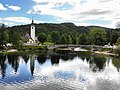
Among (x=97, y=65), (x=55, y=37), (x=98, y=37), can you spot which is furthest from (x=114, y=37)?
→ (x=97, y=65)

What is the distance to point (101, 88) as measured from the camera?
45969 mm

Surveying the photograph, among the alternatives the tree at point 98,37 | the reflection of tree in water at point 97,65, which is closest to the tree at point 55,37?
the tree at point 98,37

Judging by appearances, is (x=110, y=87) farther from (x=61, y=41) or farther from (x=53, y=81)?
(x=61, y=41)

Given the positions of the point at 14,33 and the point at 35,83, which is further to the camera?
the point at 14,33

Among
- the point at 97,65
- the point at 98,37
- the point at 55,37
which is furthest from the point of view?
the point at 55,37

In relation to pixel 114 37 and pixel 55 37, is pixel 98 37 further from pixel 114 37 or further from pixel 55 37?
pixel 55 37

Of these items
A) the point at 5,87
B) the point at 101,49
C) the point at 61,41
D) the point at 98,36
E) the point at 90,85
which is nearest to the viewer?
the point at 5,87

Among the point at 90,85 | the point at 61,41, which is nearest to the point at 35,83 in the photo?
the point at 90,85

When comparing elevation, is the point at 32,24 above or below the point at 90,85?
above

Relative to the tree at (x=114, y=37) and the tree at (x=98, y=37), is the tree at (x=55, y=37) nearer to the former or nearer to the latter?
the tree at (x=98, y=37)

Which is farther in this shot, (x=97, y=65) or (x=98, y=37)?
(x=98, y=37)

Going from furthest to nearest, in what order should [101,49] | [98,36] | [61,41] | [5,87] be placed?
[61,41], [98,36], [101,49], [5,87]

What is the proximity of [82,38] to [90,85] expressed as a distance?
11846cm

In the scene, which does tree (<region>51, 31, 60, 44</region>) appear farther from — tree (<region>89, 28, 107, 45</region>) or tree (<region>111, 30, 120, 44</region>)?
tree (<region>111, 30, 120, 44</region>)
